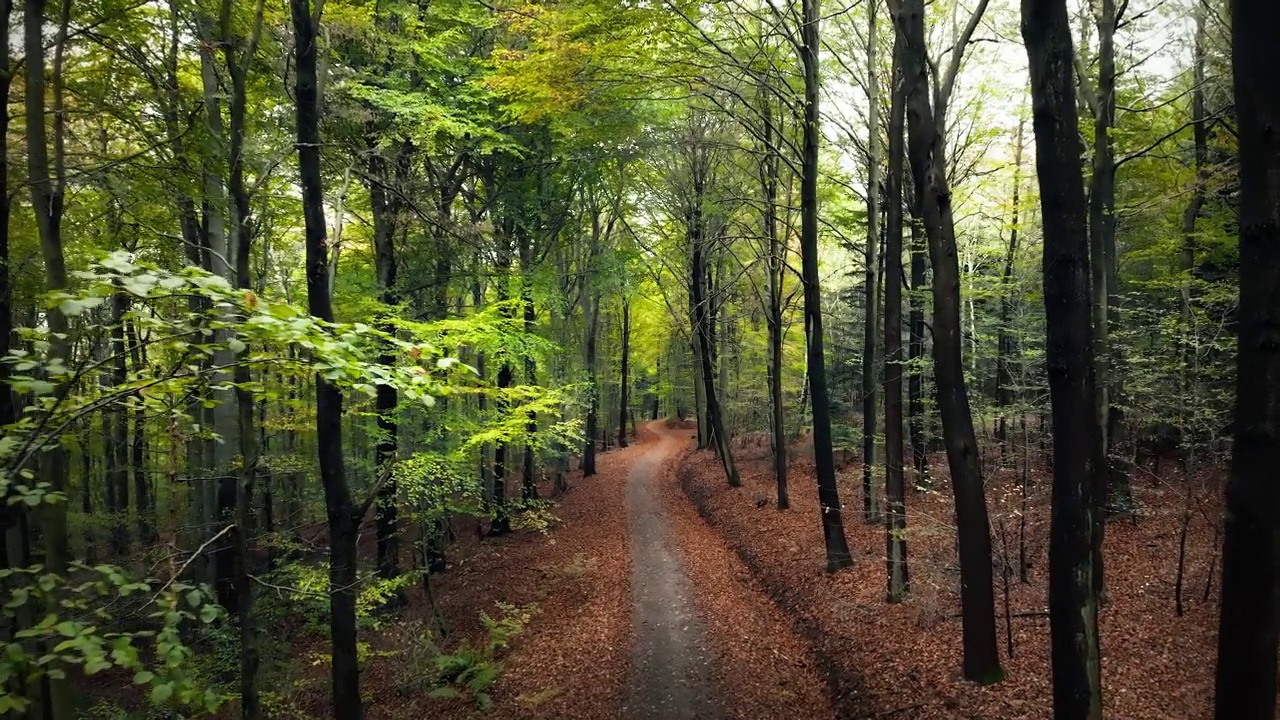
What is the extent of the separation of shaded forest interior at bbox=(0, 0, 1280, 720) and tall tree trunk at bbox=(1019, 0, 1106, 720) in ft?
0.10

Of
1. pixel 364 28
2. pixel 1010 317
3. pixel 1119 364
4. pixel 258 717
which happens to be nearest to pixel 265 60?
pixel 364 28

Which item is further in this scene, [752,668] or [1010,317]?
[1010,317]

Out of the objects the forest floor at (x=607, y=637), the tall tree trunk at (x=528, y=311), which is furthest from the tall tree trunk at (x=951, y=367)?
the tall tree trunk at (x=528, y=311)

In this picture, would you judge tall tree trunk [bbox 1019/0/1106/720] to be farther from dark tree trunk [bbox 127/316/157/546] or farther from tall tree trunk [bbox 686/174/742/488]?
dark tree trunk [bbox 127/316/157/546]

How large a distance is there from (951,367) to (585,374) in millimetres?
13478

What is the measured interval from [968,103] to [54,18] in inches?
652

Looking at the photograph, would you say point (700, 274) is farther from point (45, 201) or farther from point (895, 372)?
point (45, 201)

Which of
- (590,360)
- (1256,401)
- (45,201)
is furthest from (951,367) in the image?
(590,360)

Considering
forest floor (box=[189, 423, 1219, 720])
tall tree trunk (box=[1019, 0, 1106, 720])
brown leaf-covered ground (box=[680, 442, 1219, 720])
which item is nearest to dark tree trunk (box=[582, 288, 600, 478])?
forest floor (box=[189, 423, 1219, 720])

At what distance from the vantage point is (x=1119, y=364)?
36.3ft

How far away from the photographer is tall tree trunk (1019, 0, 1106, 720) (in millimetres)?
4348

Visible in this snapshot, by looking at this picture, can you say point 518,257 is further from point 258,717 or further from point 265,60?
point 258,717

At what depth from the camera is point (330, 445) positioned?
6.05 metres

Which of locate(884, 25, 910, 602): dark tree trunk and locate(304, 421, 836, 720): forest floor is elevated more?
locate(884, 25, 910, 602): dark tree trunk
